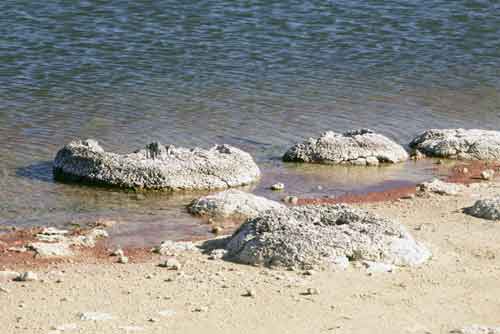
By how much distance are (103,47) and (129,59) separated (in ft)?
2.79

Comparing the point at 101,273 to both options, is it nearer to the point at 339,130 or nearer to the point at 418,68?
the point at 339,130

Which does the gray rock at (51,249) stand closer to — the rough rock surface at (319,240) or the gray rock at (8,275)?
the gray rock at (8,275)

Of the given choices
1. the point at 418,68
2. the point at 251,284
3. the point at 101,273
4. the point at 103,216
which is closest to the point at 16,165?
the point at 103,216

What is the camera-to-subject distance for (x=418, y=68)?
74.6 feet

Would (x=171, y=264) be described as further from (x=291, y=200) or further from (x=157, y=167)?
(x=157, y=167)

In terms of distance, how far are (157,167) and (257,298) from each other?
15.2 ft

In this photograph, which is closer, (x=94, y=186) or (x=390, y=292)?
(x=390, y=292)

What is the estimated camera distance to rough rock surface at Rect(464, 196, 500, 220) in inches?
515

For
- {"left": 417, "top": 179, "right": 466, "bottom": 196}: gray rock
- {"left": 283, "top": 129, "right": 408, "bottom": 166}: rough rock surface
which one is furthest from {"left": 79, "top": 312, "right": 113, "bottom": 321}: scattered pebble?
{"left": 283, "top": 129, "right": 408, "bottom": 166}: rough rock surface

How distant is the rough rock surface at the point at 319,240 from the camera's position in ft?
36.8

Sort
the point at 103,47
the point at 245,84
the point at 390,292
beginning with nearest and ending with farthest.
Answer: the point at 390,292
the point at 245,84
the point at 103,47

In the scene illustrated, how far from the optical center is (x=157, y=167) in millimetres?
14648

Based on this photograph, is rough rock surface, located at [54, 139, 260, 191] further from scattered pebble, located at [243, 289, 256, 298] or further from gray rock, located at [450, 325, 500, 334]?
gray rock, located at [450, 325, 500, 334]

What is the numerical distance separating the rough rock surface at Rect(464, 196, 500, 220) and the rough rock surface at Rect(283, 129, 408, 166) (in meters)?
3.00
